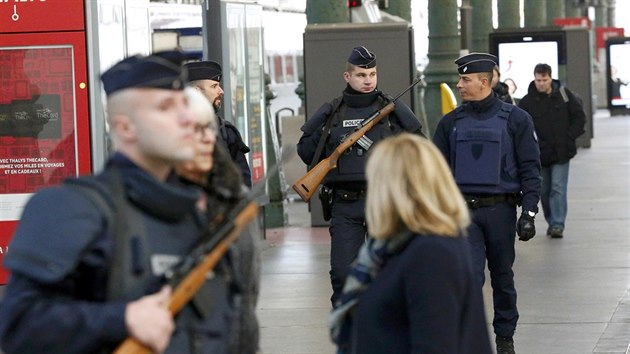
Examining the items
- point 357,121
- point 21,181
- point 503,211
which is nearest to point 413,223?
point 503,211

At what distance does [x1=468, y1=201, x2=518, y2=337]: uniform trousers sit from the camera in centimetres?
839

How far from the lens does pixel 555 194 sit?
15.3 meters

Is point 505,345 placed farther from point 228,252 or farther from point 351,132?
point 228,252

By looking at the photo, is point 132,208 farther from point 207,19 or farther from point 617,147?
point 617,147

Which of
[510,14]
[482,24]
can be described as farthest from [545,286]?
[510,14]

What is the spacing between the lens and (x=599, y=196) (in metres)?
20.3

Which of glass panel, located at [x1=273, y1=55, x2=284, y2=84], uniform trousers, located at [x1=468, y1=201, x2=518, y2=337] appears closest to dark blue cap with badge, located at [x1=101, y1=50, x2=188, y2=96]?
uniform trousers, located at [x1=468, y1=201, x2=518, y2=337]

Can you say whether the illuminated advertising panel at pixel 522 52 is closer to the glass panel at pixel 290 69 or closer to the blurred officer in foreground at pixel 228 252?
the blurred officer in foreground at pixel 228 252

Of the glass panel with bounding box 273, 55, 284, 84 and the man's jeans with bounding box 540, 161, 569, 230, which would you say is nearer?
the man's jeans with bounding box 540, 161, 569, 230

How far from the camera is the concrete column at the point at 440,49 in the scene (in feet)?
77.4

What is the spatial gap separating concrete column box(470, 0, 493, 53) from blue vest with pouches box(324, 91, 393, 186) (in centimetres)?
2301

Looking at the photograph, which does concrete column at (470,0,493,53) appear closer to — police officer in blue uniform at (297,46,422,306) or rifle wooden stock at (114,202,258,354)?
police officer in blue uniform at (297,46,422,306)

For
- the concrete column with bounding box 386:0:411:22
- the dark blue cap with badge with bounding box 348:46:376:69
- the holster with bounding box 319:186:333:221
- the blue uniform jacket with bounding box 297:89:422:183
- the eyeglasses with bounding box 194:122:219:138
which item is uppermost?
the concrete column with bounding box 386:0:411:22

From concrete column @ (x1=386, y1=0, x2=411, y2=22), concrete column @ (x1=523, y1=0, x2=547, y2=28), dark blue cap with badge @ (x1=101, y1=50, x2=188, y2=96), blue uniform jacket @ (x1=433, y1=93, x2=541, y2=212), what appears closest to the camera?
dark blue cap with badge @ (x1=101, y1=50, x2=188, y2=96)
